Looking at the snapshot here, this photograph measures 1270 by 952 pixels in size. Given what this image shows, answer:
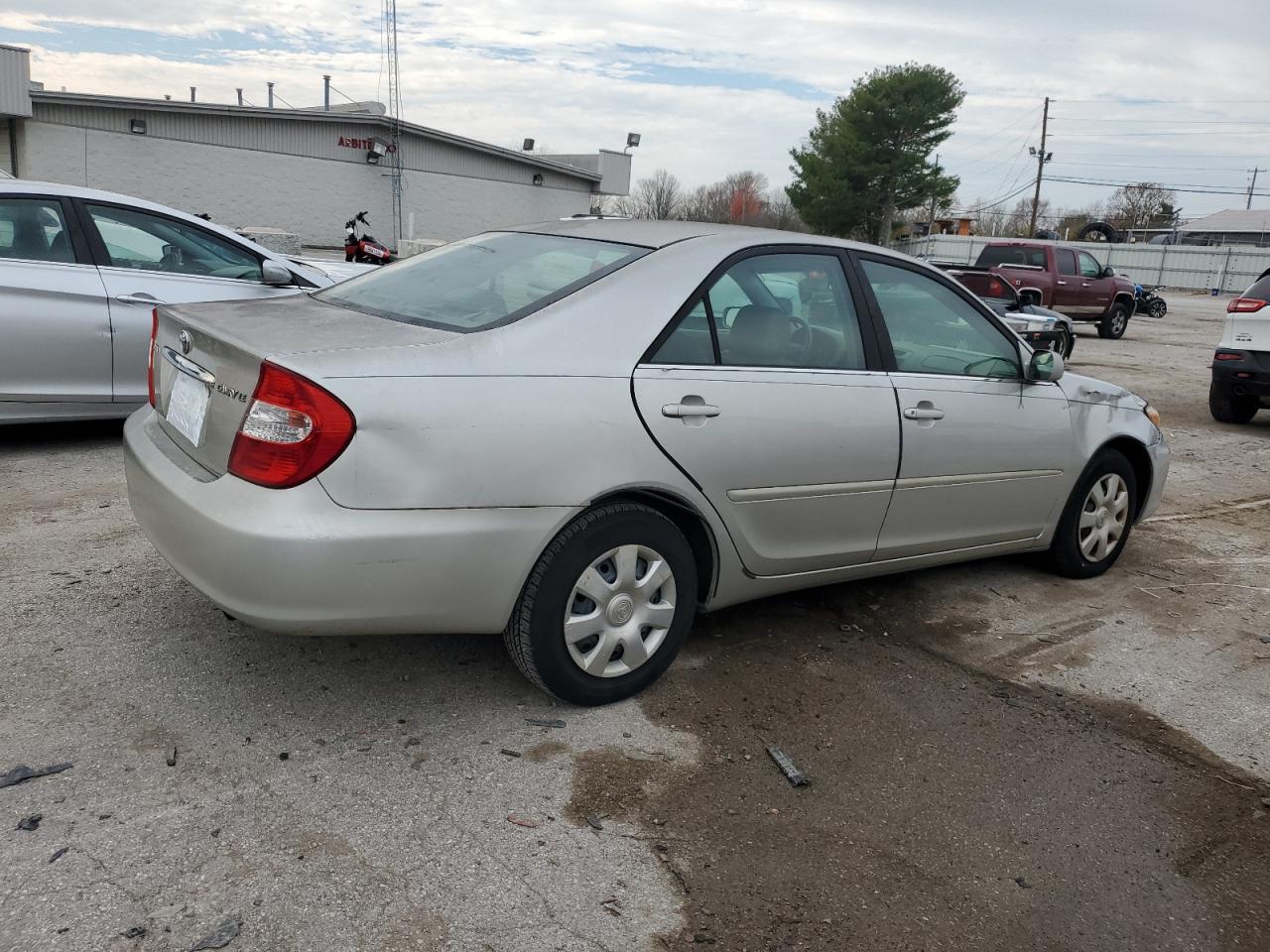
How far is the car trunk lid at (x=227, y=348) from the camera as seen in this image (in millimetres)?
2906

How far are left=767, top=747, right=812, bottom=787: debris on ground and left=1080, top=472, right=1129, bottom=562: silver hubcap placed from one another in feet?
7.96

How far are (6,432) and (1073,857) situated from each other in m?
6.62

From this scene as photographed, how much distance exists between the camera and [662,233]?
3730mm

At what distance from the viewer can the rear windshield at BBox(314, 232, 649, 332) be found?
10.8ft

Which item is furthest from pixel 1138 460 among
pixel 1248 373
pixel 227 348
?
pixel 1248 373

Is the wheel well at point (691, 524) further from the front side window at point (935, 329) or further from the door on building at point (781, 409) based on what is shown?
the front side window at point (935, 329)

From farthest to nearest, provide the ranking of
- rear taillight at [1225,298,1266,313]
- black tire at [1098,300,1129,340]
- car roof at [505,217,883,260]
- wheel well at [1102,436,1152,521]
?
black tire at [1098,300,1129,340], rear taillight at [1225,298,1266,313], wheel well at [1102,436,1152,521], car roof at [505,217,883,260]

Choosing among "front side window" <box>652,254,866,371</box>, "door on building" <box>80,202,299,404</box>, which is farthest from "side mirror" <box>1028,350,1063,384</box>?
"door on building" <box>80,202,299,404</box>

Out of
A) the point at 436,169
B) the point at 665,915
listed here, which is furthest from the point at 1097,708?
the point at 436,169

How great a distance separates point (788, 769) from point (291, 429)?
1.71 metres

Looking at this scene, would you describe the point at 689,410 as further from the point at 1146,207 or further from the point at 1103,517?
the point at 1146,207

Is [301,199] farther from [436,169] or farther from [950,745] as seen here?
[950,745]

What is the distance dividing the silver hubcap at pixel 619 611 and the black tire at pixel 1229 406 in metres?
8.62

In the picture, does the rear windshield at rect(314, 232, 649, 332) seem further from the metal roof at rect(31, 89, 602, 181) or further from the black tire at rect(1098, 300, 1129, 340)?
the metal roof at rect(31, 89, 602, 181)
